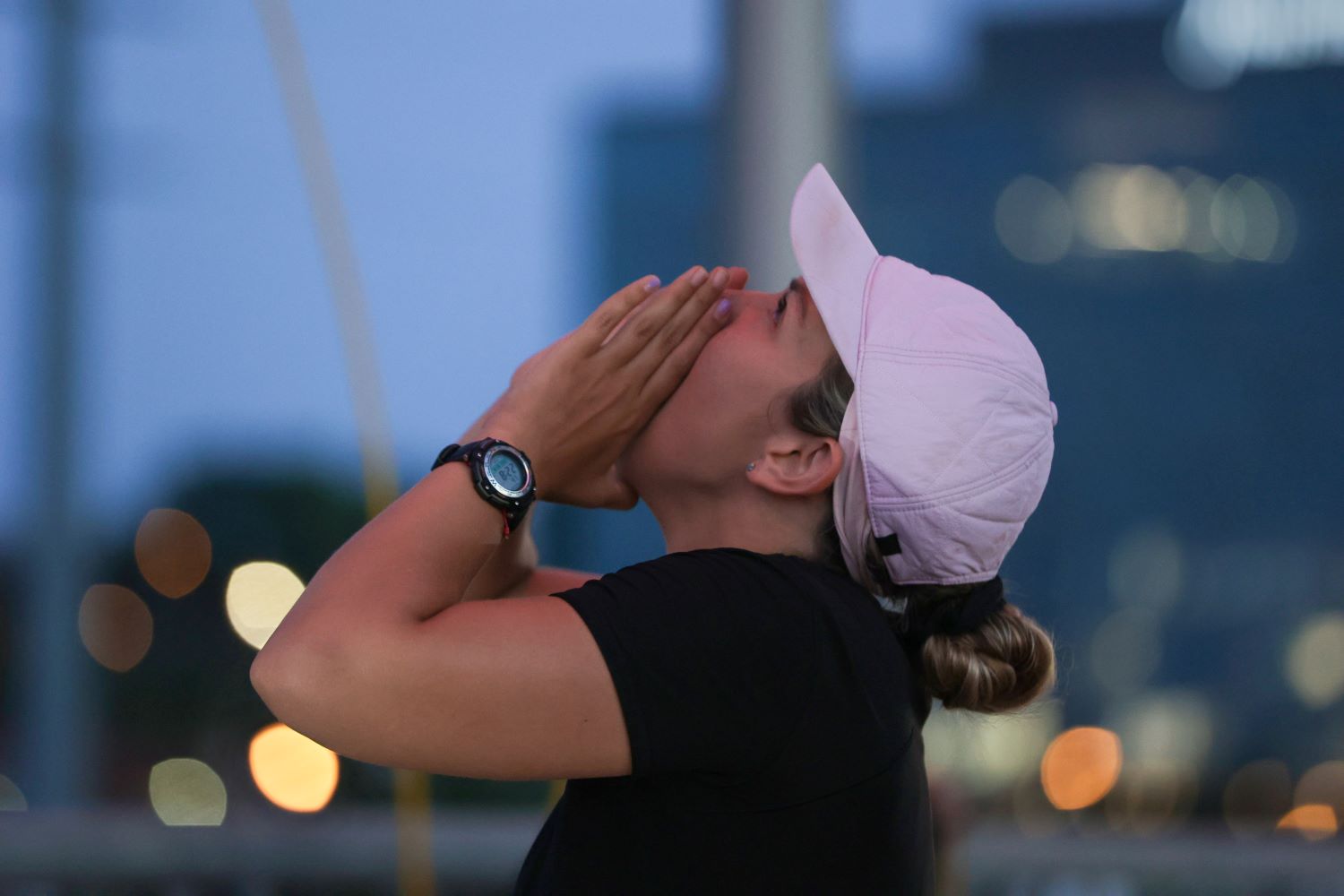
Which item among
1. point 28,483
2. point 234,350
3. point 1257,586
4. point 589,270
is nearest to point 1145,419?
point 1257,586

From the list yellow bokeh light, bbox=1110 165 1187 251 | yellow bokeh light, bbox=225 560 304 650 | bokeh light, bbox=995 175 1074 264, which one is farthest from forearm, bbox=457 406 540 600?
bokeh light, bbox=995 175 1074 264

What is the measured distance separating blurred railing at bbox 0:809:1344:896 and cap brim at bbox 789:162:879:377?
1.34m

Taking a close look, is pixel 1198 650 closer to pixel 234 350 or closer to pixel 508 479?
pixel 234 350

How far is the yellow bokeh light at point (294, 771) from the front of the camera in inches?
113

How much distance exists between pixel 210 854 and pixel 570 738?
163cm

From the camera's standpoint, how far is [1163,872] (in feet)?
7.59

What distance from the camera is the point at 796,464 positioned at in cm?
119

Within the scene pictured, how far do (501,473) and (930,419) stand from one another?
38 centimetres

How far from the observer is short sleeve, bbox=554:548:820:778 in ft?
3.08

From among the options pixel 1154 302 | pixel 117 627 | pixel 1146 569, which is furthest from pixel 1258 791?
pixel 117 627

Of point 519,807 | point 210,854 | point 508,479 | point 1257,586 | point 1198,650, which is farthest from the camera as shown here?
point 1257,586

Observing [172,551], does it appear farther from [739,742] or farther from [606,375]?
[739,742]

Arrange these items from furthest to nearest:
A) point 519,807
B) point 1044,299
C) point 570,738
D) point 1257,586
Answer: point 1044,299 < point 1257,586 < point 519,807 < point 570,738

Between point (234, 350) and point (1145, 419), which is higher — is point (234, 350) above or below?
above
